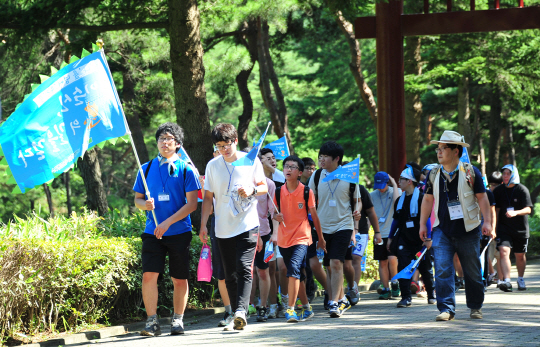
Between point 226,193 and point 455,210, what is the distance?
2472mm

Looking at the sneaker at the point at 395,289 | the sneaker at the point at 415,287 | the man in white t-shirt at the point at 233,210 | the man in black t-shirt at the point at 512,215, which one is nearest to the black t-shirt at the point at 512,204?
the man in black t-shirt at the point at 512,215

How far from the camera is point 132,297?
7.90 metres

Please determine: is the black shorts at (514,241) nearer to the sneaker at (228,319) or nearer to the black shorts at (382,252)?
the black shorts at (382,252)

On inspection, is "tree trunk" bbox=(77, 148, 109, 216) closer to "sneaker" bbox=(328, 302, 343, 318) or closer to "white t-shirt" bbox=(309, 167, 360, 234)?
"white t-shirt" bbox=(309, 167, 360, 234)

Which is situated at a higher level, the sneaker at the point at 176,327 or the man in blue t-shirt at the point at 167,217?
the man in blue t-shirt at the point at 167,217

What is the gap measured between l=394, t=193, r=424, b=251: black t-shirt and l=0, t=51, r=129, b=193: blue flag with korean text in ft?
14.1

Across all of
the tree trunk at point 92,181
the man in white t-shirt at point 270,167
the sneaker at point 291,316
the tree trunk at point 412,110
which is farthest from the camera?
the tree trunk at point 412,110

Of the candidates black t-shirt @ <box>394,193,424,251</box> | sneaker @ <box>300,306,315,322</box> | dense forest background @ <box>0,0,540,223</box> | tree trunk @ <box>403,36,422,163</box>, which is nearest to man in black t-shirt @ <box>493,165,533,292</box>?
black t-shirt @ <box>394,193,424,251</box>

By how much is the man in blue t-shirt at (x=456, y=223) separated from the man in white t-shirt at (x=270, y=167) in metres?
2.20

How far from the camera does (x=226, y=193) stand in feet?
22.1

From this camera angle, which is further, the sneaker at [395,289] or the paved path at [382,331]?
the sneaker at [395,289]

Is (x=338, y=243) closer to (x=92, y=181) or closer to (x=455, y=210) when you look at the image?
(x=455, y=210)

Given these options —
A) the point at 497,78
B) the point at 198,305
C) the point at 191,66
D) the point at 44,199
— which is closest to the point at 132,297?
the point at 198,305

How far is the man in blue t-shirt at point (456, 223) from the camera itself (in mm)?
6996
